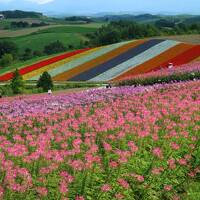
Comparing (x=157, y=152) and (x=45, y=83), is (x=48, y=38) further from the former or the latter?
(x=157, y=152)

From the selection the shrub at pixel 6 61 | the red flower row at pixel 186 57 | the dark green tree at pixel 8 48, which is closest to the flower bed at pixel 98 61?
the red flower row at pixel 186 57

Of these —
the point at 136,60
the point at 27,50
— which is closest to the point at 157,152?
the point at 136,60

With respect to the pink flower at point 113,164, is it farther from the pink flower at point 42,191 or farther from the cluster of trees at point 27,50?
the cluster of trees at point 27,50

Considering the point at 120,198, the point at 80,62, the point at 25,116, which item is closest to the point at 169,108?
the point at 25,116

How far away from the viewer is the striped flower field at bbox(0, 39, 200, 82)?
55.2 metres

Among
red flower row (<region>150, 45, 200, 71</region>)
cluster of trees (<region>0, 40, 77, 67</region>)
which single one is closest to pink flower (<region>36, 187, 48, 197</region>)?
red flower row (<region>150, 45, 200, 71</region>)

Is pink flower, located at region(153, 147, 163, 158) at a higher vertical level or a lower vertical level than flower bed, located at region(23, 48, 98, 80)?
higher

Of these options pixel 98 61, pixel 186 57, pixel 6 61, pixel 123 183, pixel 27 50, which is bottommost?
pixel 6 61

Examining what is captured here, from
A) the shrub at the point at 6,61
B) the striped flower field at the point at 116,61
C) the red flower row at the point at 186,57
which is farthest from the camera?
the shrub at the point at 6,61

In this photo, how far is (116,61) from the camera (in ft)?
200

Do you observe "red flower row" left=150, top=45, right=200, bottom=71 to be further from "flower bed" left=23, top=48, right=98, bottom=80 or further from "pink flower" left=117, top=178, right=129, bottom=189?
"pink flower" left=117, top=178, right=129, bottom=189

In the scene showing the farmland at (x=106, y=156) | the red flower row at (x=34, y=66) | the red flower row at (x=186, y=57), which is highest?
the farmland at (x=106, y=156)

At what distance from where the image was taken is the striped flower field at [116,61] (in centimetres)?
5516

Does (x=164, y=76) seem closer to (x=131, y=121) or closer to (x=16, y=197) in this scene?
(x=131, y=121)
